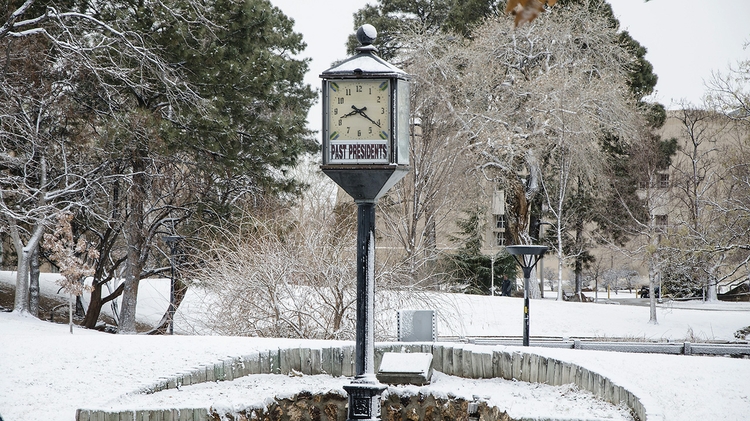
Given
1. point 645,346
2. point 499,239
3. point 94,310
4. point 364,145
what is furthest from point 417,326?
point 499,239

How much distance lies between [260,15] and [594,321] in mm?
13974

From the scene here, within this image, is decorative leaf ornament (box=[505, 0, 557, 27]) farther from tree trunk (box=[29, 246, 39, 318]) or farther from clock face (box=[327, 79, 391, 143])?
tree trunk (box=[29, 246, 39, 318])

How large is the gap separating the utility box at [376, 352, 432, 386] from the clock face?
3.21 metres

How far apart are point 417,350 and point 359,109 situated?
166 inches

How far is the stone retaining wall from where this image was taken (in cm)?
845

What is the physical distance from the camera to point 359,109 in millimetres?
6594

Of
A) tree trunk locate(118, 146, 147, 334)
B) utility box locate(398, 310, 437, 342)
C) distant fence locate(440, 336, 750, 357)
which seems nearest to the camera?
utility box locate(398, 310, 437, 342)

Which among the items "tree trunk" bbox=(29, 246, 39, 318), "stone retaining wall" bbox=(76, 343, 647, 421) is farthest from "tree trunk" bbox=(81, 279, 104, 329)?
"stone retaining wall" bbox=(76, 343, 647, 421)

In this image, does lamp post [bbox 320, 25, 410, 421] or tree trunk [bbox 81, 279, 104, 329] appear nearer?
lamp post [bbox 320, 25, 410, 421]

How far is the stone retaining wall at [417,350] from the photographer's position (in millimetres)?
8453

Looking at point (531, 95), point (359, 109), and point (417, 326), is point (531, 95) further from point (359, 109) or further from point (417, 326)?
point (359, 109)

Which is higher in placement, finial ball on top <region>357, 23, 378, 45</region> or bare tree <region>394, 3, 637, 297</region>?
bare tree <region>394, 3, 637, 297</region>

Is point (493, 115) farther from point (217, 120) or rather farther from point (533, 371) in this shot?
point (533, 371)

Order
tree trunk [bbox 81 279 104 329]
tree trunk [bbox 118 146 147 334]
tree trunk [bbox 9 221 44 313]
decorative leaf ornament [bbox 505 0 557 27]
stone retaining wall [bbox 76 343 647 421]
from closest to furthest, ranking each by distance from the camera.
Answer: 1. decorative leaf ornament [bbox 505 0 557 27]
2. stone retaining wall [bbox 76 343 647 421]
3. tree trunk [bbox 9 221 44 313]
4. tree trunk [bbox 118 146 147 334]
5. tree trunk [bbox 81 279 104 329]
